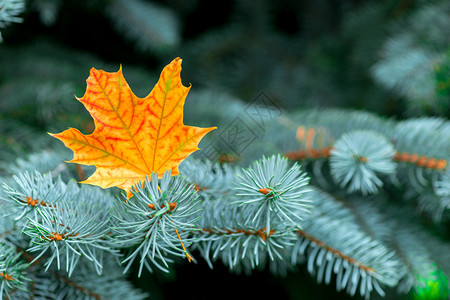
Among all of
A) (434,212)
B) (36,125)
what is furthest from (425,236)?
(36,125)

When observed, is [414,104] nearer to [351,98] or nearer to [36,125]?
[351,98]

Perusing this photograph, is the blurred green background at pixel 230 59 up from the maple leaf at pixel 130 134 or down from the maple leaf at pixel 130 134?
up

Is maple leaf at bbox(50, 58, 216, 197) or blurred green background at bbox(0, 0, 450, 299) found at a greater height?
blurred green background at bbox(0, 0, 450, 299)

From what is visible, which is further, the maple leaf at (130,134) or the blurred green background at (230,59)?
the blurred green background at (230,59)

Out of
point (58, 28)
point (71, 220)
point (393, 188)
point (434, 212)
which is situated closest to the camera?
point (71, 220)

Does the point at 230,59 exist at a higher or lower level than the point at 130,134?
higher
